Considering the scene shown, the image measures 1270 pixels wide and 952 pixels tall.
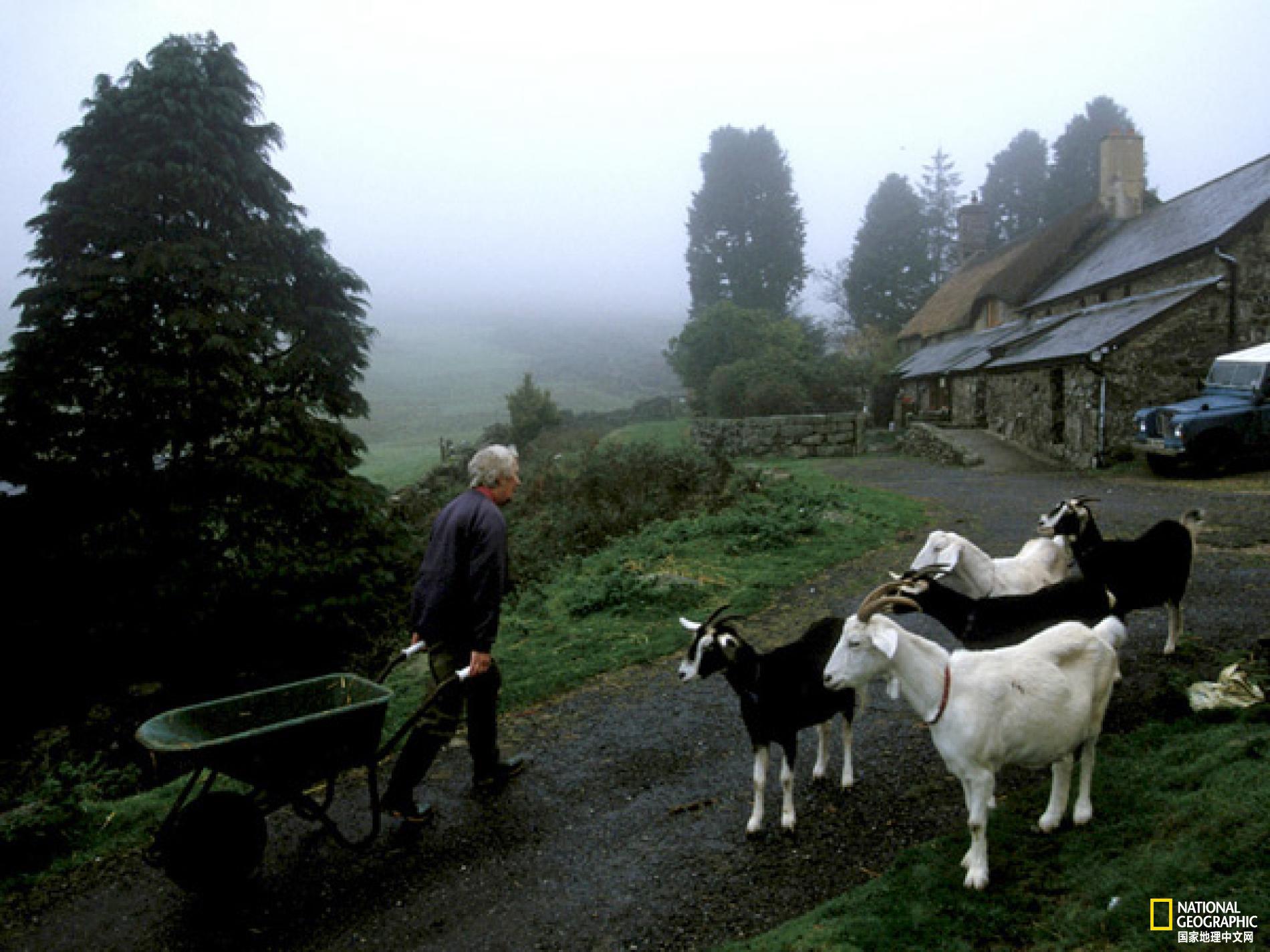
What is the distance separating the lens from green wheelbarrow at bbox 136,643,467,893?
11.9 ft

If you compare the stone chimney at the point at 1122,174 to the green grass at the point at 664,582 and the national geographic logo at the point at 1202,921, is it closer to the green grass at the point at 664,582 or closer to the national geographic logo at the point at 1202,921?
the green grass at the point at 664,582

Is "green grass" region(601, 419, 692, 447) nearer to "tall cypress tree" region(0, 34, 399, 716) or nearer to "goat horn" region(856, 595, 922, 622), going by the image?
"tall cypress tree" region(0, 34, 399, 716)

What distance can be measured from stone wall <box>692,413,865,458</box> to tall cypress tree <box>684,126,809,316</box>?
2557cm

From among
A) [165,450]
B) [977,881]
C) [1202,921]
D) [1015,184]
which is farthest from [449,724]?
[1015,184]

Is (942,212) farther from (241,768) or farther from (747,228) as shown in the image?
(241,768)

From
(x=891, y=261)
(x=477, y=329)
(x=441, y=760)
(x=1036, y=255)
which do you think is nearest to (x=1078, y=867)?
(x=441, y=760)

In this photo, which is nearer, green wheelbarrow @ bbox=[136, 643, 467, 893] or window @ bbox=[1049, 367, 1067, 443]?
green wheelbarrow @ bbox=[136, 643, 467, 893]

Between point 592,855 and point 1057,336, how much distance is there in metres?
23.1

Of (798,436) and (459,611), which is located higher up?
(798,436)

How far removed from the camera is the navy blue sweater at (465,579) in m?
4.58

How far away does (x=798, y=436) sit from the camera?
2694cm

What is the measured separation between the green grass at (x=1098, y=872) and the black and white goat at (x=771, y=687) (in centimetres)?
79

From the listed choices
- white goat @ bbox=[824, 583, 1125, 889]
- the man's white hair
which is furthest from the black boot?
white goat @ bbox=[824, 583, 1125, 889]

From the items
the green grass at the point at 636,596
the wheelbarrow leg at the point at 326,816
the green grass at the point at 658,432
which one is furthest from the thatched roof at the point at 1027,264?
the wheelbarrow leg at the point at 326,816
